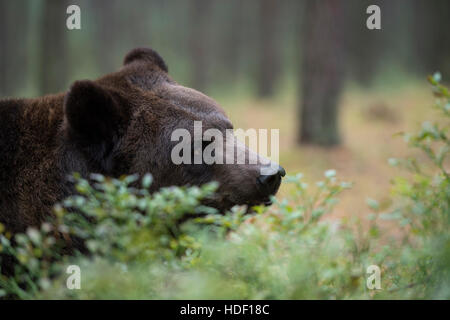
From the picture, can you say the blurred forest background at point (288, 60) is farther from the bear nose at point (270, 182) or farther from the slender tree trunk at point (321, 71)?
the bear nose at point (270, 182)

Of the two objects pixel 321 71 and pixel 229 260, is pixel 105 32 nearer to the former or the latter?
pixel 321 71

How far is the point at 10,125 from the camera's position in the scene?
355cm

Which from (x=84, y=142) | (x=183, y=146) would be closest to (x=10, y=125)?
(x=84, y=142)

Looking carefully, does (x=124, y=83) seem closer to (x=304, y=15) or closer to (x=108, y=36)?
(x=304, y=15)

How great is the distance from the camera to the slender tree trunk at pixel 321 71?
1133 centimetres

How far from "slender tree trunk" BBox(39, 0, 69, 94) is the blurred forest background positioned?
2 cm

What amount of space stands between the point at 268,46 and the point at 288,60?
52.0 feet

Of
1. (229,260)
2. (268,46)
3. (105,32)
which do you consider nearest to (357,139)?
(229,260)

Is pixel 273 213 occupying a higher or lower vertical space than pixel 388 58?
lower

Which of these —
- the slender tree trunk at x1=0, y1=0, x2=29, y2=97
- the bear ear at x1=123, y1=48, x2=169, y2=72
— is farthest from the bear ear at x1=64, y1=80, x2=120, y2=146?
the slender tree trunk at x1=0, y1=0, x2=29, y2=97

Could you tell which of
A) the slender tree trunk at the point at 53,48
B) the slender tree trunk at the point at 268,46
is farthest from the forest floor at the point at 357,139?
the slender tree trunk at the point at 53,48

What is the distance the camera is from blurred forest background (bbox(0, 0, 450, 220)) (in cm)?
1104

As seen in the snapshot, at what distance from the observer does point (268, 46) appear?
2483cm
